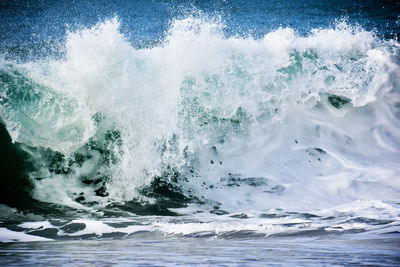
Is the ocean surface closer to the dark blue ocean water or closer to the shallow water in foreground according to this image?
the shallow water in foreground

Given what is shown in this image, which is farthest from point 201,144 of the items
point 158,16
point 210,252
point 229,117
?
point 158,16

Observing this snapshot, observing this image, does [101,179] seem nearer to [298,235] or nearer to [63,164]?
[63,164]

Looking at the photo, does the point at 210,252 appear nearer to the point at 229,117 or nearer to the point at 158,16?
the point at 229,117

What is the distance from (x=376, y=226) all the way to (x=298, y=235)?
74 cm

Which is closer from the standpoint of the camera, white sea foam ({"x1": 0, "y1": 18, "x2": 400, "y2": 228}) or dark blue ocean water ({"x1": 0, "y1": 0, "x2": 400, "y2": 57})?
white sea foam ({"x1": 0, "y1": 18, "x2": 400, "y2": 228})

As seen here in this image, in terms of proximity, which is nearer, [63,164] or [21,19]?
[63,164]

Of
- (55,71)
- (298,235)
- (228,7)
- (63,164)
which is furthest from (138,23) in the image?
(298,235)

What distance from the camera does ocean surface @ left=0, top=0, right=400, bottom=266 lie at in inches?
148

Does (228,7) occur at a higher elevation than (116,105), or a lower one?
higher

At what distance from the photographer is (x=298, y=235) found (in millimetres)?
3418

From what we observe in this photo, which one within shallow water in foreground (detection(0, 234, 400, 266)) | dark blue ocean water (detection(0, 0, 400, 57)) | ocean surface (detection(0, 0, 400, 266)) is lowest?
shallow water in foreground (detection(0, 234, 400, 266))

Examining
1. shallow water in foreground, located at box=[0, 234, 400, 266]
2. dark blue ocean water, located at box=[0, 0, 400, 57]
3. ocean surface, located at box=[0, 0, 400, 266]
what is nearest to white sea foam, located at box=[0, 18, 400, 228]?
ocean surface, located at box=[0, 0, 400, 266]

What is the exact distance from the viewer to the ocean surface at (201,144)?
375 cm

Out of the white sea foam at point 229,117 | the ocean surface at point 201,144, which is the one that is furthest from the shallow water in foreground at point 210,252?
the white sea foam at point 229,117
